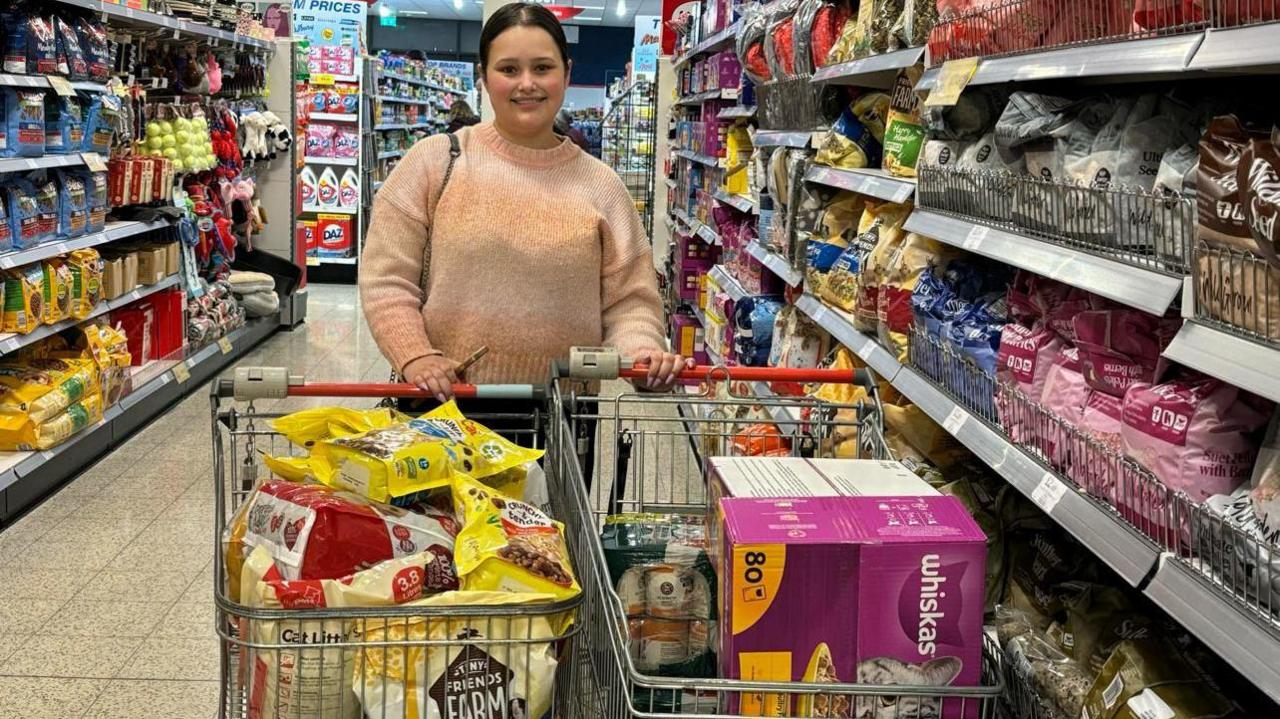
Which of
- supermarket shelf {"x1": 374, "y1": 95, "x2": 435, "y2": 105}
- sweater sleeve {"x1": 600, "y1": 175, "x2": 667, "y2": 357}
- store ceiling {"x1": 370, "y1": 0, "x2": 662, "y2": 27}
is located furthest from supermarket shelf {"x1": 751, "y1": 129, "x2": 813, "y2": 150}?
store ceiling {"x1": 370, "y1": 0, "x2": 662, "y2": 27}

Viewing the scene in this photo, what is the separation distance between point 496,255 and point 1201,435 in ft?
4.64

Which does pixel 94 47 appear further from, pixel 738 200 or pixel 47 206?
pixel 738 200

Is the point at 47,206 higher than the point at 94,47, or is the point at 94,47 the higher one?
the point at 94,47

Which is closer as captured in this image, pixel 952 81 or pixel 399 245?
pixel 952 81

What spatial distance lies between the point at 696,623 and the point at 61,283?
3831 millimetres

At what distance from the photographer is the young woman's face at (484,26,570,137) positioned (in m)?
2.56

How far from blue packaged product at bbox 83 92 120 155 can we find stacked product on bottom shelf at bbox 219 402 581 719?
387 centimetres

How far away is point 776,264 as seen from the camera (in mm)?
4344

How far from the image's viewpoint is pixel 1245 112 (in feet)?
6.00

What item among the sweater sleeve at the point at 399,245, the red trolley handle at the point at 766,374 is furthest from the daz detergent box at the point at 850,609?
the sweater sleeve at the point at 399,245

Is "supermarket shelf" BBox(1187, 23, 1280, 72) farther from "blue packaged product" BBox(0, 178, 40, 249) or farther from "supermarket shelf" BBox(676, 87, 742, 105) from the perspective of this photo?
"supermarket shelf" BBox(676, 87, 742, 105)

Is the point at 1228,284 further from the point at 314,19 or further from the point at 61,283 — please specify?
the point at 314,19

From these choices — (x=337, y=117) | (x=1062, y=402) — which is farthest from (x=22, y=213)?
(x=337, y=117)

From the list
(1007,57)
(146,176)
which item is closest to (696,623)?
(1007,57)
